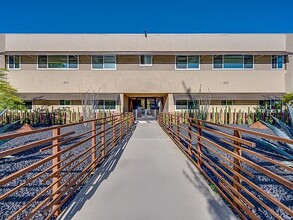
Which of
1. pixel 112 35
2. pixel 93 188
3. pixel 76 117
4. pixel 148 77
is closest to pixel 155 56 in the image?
pixel 148 77

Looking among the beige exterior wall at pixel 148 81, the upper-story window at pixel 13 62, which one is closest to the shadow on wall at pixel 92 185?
the beige exterior wall at pixel 148 81

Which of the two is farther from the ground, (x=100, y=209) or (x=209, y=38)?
(x=209, y=38)

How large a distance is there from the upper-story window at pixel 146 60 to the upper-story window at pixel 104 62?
101 inches

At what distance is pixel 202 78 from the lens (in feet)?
66.5

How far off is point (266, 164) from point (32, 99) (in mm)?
19413

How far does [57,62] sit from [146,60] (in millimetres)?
8173

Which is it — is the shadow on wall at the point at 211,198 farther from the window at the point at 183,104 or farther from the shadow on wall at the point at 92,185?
the window at the point at 183,104

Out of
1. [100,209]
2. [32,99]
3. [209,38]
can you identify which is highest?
[209,38]

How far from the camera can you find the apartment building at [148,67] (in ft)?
65.8

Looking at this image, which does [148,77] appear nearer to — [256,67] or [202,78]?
[202,78]

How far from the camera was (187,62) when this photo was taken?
2069 centimetres

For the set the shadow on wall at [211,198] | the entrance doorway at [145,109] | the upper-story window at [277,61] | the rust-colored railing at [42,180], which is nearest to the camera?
the rust-colored railing at [42,180]

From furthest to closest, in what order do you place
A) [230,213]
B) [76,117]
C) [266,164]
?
[76,117]
[266,164]
[230,213]

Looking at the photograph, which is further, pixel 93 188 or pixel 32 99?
pixel 32 99
